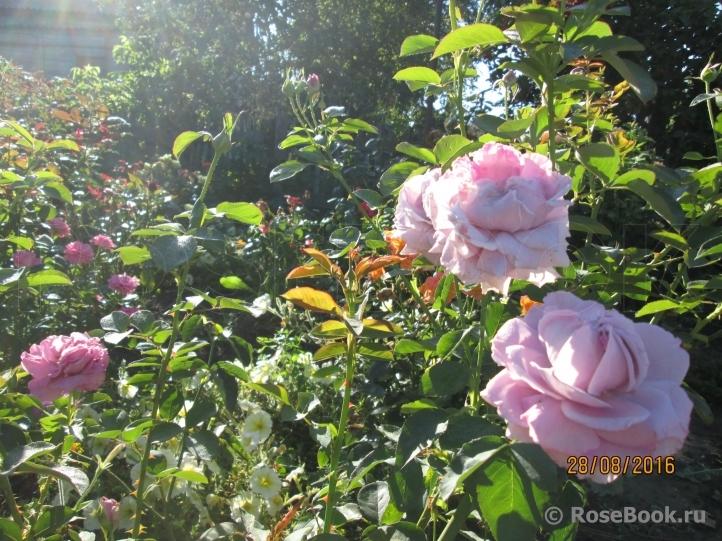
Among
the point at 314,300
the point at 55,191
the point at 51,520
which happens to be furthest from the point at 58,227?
the point at 314,300

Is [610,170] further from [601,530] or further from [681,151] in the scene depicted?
[681,151]

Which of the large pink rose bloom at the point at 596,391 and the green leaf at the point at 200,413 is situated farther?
the green leaf at the point at 200,413

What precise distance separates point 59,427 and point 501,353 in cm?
86

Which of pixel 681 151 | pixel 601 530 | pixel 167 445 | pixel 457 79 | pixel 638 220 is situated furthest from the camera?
pixel 681 151

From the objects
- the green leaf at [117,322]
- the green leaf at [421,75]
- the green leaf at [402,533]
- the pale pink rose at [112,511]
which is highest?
the green leaf at [421,75]

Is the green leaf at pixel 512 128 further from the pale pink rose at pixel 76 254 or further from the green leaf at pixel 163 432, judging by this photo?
the pale pink rose at pixel 76 254

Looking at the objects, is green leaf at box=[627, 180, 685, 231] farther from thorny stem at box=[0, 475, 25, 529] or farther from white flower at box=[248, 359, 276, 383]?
white flower at box=[248, 359, 276, 383]

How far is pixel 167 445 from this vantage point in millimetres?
1303

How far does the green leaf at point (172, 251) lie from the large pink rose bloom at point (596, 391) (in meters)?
0.43

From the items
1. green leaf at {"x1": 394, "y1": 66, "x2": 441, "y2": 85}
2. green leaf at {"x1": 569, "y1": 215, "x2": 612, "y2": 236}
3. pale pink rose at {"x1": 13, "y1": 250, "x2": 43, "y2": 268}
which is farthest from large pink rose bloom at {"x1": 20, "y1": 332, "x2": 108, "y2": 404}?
green leaf at {"x1": 569, "y1": 215, "x2": 612, "y2": 236}

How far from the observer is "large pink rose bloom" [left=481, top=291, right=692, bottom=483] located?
1.36 feet

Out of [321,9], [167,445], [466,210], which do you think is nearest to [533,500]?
[466,210]

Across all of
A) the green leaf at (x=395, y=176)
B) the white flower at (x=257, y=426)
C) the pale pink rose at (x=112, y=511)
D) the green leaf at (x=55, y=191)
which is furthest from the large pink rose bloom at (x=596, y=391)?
the green leaf at (x=55, y=191)

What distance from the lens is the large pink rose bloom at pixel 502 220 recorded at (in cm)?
54
